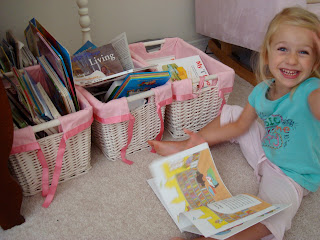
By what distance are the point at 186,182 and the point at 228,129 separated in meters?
0.24

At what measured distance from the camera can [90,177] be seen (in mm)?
889

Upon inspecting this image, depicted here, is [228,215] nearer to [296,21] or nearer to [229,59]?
[296,21]

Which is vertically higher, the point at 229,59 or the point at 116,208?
the point at 229,59

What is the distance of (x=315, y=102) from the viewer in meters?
0.66

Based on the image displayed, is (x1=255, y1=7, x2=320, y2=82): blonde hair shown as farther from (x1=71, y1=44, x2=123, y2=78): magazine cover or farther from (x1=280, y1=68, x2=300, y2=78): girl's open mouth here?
(x1=71, y1=44, x2=123, y2=78): magazine cover

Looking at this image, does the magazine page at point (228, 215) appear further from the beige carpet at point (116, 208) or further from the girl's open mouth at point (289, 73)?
the girl's open mouth at point (289, 73)

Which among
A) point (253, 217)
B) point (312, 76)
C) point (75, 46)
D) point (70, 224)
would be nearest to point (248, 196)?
point (253, 217)

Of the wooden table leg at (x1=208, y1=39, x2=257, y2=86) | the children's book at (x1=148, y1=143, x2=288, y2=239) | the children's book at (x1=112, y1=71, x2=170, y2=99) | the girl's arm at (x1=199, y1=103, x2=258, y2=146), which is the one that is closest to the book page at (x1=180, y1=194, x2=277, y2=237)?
the children's book at (x1=148, y1=143, x2=288, y2=239)

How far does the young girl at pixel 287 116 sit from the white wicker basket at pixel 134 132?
0.28 metres

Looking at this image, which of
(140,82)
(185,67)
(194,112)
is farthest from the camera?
(185,67)

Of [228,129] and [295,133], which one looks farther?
[228,129]

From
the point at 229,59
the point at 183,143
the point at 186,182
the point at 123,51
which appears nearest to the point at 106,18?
the point at 123,51

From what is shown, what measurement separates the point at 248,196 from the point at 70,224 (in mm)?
448

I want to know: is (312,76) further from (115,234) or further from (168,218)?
(115,234)
